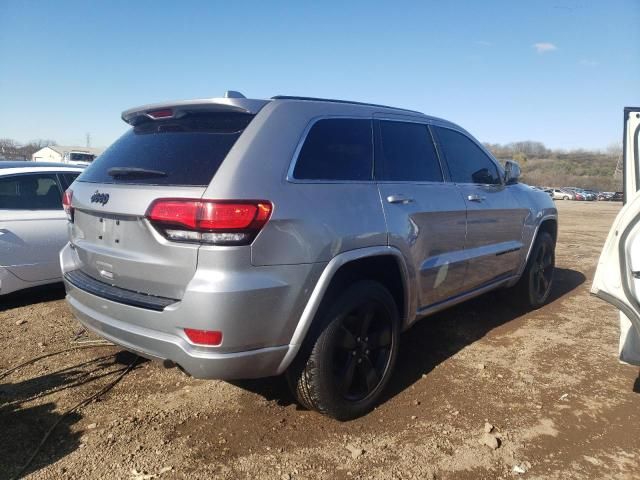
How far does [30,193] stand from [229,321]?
12.5 feet

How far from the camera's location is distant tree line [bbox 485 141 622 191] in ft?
311

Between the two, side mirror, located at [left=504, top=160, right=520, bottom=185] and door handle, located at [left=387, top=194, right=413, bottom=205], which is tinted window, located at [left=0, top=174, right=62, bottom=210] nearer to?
door handle, located at [left=387, top=194, right=413, bottom=205]

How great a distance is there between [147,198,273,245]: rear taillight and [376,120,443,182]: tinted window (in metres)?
1.16

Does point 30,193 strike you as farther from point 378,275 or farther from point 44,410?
point 378,275

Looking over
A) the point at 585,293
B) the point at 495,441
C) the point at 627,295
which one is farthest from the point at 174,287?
the point at 585,293

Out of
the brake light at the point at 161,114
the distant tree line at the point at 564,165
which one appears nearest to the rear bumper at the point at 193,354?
the brake light at the point at 161,114

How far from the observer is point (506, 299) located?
212 inches

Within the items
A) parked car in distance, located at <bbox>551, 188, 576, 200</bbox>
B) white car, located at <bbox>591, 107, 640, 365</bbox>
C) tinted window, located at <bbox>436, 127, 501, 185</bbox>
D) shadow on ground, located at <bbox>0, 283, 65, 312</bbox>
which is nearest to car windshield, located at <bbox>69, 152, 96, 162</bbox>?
shadow on ground, located at <bbox>0, 283, 65, 312</bbox>

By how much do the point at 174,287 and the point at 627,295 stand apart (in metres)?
2.40

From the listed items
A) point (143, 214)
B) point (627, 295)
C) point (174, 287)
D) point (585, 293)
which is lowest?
point (585, 293)

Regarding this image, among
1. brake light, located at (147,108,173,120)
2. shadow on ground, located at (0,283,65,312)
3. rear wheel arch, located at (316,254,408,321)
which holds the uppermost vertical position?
brake light, located at (147,108,173,120)

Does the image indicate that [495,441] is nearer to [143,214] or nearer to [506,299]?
[143,214]

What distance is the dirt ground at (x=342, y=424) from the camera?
246 cm

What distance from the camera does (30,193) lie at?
16.1ft
